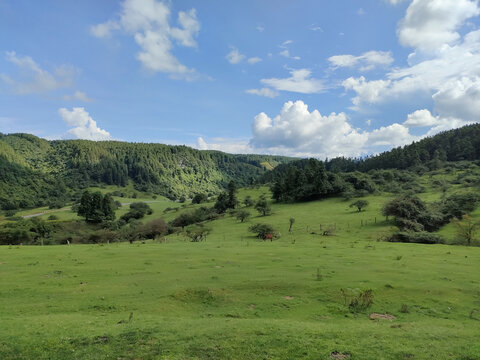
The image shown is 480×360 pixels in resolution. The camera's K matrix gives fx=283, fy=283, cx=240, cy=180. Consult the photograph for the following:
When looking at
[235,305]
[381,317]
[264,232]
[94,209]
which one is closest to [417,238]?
[264,232]

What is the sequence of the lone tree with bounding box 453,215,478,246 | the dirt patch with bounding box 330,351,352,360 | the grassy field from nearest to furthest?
the dirt patch with bounding box 330,351,352,360
the grassy field
the lone tree with bounding box 453,215,478,246

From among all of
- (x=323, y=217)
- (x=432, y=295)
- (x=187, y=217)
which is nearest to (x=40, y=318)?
(x=432, y=295)

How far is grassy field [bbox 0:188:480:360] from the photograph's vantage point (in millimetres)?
11414

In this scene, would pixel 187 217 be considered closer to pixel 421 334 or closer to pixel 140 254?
pixel 140 254

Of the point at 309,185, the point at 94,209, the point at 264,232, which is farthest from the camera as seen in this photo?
the point at 309,185

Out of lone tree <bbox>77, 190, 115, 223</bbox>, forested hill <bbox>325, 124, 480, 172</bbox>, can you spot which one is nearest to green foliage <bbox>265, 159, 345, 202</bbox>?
forested hill <bbox>325, 124, 480, 172</bbox>

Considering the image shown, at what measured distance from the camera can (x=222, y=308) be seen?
17141 millimetres

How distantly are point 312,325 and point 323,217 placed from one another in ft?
211

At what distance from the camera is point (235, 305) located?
57.6ft

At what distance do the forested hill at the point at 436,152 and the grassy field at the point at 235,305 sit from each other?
142m

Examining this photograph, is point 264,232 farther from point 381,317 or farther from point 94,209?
point 94,209

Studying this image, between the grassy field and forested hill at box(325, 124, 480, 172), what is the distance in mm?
141867

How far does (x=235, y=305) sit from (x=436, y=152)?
199m

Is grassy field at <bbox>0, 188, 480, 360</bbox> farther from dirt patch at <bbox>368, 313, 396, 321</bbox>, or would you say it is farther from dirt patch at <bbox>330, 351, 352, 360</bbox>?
dirt patch at <bbox>368, 313, 396, 321</bbox>
